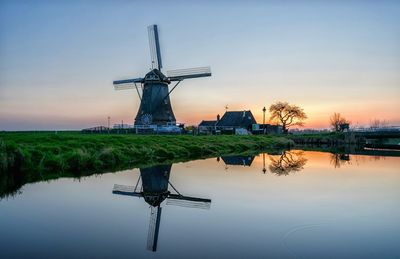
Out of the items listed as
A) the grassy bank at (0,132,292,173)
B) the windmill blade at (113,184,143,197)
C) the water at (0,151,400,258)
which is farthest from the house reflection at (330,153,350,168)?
the windmill blade at (113,184,143,197)

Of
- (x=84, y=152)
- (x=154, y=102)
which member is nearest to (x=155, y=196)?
(x=84, y=152)

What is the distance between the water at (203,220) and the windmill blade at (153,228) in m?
0.02

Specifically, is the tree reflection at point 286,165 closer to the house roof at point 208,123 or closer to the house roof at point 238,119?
the house roof at point 238,119

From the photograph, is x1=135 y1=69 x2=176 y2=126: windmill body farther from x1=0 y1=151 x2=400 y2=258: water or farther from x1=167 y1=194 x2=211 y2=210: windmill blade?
x1=167 y1=194 x2=211 y2=210: windmill blade

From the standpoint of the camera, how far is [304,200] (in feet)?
32.1

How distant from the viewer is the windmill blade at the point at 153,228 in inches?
233

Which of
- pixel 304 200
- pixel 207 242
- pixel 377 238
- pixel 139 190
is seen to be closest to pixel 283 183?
pixel 304 200

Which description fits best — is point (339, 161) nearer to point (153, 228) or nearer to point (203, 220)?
point (203, 220)

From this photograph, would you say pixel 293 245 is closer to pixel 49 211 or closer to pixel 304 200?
pixel 304 200

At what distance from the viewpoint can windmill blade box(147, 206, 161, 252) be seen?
5.92 m

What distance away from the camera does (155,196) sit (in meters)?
10.7

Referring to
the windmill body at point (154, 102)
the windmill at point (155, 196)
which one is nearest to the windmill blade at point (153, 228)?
the windmill at point (155, 196)

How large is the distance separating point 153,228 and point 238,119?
49.8 m

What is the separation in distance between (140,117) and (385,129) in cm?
3646
